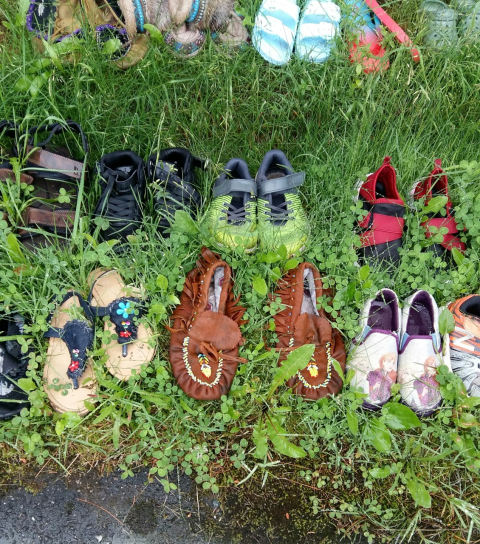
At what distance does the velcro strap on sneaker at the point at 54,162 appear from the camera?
8.18ft

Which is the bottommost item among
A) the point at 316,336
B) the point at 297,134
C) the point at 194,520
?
the point at 194,520

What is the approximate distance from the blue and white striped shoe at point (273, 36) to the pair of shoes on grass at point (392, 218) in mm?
1081

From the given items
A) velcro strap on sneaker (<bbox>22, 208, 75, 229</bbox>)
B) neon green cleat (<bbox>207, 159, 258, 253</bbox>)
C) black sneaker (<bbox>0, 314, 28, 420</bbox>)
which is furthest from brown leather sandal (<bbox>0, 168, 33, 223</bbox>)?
neon green cleat (<bbox>207, 159, 258, 253</bbox>)

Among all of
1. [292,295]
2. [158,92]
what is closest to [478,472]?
[292,295]

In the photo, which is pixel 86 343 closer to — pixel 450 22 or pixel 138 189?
pixel 138 189

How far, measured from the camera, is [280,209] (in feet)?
8.43

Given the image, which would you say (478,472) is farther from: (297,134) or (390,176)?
(297,134)

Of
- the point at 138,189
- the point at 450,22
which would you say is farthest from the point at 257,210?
the point at 450,22

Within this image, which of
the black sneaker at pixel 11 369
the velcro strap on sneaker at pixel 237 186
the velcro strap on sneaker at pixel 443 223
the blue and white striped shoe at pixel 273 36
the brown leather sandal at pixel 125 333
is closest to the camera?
the black sneaker at pixel 11 369

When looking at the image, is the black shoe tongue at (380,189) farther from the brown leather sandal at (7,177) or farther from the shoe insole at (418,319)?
the brown leather sandal at (7,177)

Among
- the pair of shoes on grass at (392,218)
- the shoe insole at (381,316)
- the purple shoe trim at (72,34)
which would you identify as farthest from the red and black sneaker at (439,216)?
the purple shoe trim at (72,34)

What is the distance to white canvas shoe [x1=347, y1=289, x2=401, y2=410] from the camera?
233cm

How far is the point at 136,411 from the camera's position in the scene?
7.40 ft

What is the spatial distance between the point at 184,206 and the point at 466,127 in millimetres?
2015
